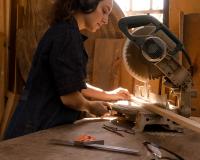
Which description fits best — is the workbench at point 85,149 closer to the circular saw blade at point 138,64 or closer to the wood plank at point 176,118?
the wood plank at point 176,118

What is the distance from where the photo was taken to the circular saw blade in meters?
1.61

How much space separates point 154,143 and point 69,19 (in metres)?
0.67

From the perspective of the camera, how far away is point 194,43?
211 cm

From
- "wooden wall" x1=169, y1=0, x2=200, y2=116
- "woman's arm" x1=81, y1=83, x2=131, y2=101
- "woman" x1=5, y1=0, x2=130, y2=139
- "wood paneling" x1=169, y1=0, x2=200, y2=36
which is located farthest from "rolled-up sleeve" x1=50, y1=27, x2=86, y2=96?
"wood paneling" x1=169, y1=0, x2=200, y2=36

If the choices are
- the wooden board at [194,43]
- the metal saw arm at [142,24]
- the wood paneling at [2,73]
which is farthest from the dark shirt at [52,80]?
the wood paneling at [2,73]

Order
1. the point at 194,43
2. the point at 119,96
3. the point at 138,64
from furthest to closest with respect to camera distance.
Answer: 1. the point at 194,43
2. the point at 119,96
3. the point at 138,64

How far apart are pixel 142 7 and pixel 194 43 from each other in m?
0.78

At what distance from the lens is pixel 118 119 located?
5.45 ft

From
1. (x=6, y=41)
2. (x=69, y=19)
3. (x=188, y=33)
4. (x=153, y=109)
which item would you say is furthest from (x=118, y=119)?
(x=6, y=41)

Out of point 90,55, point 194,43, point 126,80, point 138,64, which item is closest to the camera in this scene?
point 138,64

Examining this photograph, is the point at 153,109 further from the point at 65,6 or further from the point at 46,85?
the point at 65,6

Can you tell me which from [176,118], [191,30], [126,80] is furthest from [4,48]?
[176,118]

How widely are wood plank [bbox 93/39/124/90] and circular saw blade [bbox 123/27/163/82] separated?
104 centimetres

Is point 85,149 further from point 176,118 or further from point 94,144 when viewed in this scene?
point 176,118
